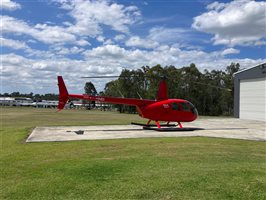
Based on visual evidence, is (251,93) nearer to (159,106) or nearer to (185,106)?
(185,106)

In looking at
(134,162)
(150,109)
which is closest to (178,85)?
(150,109)

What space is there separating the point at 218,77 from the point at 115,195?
70.0 m

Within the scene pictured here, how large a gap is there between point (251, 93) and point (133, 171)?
3009 centimetres

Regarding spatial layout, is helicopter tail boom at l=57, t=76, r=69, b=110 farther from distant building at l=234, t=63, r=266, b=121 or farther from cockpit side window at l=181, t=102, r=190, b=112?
distant building at l=234, t=63, r=266, b=121

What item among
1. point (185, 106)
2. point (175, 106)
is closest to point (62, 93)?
point (175, 106)

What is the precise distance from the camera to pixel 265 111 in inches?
1261

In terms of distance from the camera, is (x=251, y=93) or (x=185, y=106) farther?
(x=251, y=93)

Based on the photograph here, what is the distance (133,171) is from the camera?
310 inches

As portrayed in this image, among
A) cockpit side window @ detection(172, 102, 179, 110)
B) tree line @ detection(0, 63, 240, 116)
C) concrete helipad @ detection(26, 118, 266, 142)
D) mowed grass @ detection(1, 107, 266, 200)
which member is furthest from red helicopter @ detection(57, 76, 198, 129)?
tree line @ detection(0, 63, 240, 116)

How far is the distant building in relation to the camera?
3303 cm

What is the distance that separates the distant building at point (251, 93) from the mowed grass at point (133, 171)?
2229 centimetres

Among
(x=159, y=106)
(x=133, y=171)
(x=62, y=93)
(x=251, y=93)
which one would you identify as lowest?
(x=133, y=171)

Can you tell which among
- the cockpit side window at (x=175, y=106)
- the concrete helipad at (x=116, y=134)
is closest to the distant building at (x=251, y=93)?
the concrete helipad at (x=116, y=134)

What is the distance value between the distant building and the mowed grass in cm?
2229
